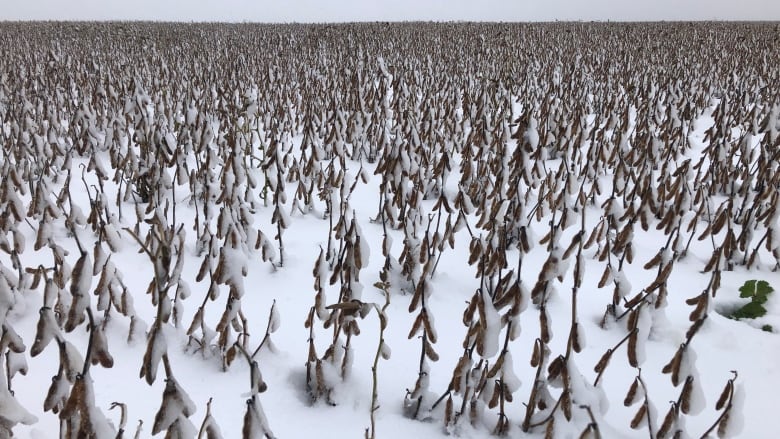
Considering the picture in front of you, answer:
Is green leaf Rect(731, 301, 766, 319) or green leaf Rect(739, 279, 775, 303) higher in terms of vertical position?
green leaf Rect(739, 279, 775, 303)

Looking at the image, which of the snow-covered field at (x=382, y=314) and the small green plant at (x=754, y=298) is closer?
the snow-covered field at (x=382, y=314)

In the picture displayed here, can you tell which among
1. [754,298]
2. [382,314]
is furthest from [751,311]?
[382,314]

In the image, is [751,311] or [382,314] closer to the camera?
[382,314]

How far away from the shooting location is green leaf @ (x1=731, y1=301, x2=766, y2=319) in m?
2.50

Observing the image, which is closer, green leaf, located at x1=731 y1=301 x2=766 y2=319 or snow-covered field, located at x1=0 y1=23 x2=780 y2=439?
snow-covered field, located at x1=0 y1=23 x2=780 y2=439

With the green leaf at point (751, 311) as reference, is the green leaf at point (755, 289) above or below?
above

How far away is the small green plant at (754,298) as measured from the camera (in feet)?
8.22

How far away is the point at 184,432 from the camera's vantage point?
1181 mm

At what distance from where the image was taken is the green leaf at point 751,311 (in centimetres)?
250

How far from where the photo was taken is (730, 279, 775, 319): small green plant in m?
2.51

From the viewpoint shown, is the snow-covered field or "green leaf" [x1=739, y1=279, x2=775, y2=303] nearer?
the snow-covered field

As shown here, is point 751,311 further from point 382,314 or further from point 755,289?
point 382,314

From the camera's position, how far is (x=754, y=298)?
254 centimetres

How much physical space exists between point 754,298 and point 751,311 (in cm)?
8
